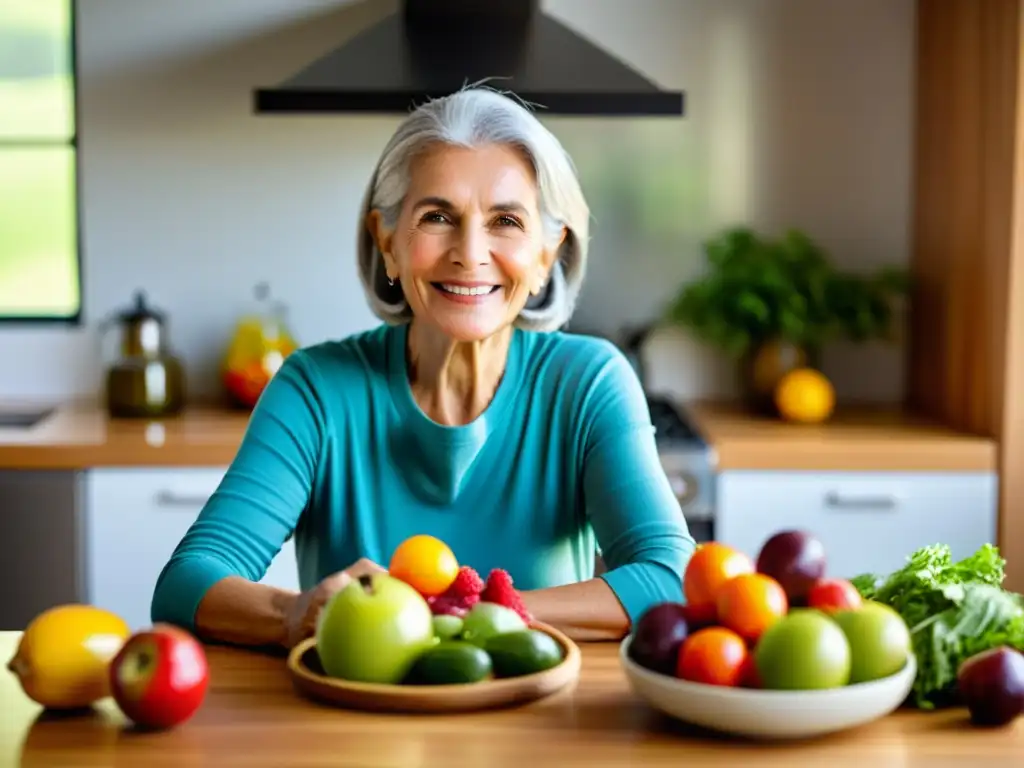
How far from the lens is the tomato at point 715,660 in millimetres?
1151

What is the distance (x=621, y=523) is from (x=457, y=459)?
0.81 feet

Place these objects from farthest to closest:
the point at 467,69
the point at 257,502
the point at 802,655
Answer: the point at 467,69 < the point at 257,502 < the point at 802,655

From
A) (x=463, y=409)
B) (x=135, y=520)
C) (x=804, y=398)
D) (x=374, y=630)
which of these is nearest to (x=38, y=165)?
(x=135, y=520)

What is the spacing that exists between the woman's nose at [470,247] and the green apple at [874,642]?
0.78m

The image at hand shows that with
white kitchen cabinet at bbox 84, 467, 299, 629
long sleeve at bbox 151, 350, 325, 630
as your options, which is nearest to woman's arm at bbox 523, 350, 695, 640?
long sleeve at bbox 151, 350, 325, 630

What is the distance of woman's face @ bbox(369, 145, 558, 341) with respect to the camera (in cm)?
179

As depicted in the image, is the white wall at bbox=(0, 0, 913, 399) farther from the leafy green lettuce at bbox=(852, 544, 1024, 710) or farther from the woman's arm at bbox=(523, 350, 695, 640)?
the leafy green lettuce at bbox=(852, 544, 1024, 710)

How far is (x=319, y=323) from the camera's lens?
141 inches

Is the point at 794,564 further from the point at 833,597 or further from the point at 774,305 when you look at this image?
the point at 774,305

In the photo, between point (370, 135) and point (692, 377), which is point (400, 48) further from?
point (692, 377)

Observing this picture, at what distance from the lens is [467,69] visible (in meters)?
2.95

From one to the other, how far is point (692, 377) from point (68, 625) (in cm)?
257

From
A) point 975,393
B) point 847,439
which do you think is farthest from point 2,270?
point 975,393

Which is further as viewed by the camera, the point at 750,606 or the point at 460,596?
the point at 460,596
